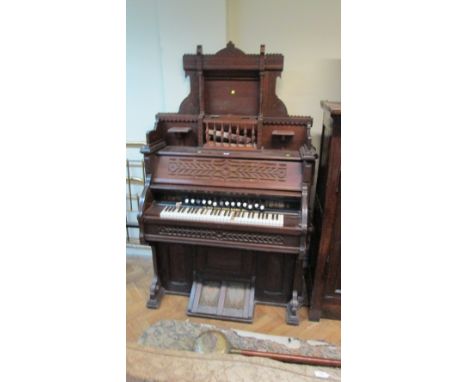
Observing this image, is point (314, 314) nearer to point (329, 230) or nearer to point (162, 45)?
point (329, 230)

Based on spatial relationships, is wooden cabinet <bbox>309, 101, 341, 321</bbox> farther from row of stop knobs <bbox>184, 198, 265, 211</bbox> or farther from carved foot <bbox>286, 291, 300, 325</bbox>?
row of stop knobs <bbox>184, 198, 265, 211</bbox>

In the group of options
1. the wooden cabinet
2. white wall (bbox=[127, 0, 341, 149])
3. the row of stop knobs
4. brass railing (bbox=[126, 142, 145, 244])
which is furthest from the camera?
brass railing (bbox=[126, 142, 145, 244])

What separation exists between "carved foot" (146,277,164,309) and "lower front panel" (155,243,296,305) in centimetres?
8

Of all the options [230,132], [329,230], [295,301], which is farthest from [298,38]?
[295,301]

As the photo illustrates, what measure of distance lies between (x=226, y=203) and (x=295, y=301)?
2.82ft

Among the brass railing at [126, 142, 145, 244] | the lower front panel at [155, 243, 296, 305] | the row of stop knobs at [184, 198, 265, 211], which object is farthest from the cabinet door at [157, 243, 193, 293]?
the brass railing at [126, 142, 145, 244]

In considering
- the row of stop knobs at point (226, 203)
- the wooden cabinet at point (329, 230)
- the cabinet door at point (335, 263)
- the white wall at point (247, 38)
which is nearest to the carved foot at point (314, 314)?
the wooden cabinet at point (329, 230)

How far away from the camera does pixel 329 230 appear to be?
6.06 ft

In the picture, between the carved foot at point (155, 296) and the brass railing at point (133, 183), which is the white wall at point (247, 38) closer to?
the brass railing at point (133, 183)

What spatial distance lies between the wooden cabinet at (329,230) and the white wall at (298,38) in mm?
373

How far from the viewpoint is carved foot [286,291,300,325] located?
202cm
